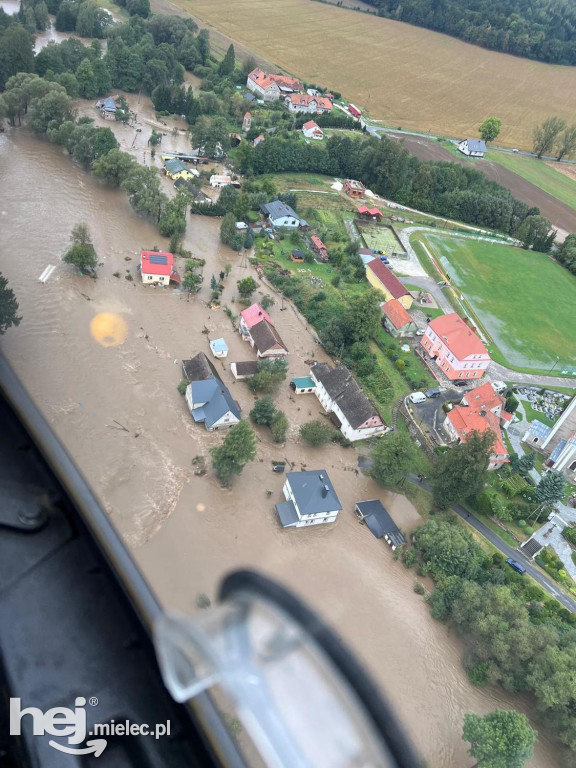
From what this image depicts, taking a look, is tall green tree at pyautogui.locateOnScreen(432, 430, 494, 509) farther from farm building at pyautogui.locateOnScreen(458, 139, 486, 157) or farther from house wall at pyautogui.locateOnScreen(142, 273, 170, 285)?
farm building at pyautogui.locateOnScreen(458, 139, 486, 157)

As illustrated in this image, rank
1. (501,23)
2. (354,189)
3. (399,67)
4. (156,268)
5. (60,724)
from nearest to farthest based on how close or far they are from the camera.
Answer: (60,724) < (156,268) < (354,189) < (399,67) < (501,23)

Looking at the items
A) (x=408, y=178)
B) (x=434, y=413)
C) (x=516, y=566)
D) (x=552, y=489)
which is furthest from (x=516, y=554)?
(x=408, y=178)

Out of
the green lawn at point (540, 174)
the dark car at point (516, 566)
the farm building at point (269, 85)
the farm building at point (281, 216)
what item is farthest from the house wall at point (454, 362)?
the farm building at point (269, 85)

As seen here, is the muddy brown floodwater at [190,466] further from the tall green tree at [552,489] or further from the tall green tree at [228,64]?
the tall green tree at [228,64]

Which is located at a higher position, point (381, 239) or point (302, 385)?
point (381, 239)

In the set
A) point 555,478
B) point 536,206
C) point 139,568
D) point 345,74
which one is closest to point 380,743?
point 139,568

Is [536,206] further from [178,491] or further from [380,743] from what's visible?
[380,743]

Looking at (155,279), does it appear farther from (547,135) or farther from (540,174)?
(547,135)
